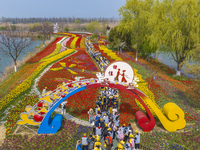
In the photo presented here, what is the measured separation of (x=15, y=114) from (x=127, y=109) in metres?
9.79

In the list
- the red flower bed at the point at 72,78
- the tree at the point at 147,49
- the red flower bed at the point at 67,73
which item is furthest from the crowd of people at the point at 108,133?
the tree at the point at 147,49

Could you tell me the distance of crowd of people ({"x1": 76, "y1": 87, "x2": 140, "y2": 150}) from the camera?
8.88m

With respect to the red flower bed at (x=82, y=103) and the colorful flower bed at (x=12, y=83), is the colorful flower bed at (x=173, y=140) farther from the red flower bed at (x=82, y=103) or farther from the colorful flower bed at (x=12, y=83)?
the colorful flower bed at (x=12, y=83)

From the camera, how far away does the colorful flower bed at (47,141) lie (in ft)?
32.0

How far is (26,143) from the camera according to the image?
9.98 m

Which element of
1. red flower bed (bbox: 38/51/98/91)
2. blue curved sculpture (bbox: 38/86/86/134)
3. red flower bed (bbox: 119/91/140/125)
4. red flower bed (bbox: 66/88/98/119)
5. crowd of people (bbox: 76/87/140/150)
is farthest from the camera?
red flower bed (bbox: 38/51/98/91)

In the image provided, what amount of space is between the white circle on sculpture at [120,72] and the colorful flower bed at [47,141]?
455cm

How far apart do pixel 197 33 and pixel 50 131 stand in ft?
72.8

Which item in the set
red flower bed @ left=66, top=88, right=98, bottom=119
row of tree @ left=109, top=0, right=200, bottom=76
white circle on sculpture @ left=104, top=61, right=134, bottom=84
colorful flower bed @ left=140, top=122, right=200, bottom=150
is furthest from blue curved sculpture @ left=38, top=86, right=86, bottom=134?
row of tree @ left=109, top=0, right=200, bottom=76

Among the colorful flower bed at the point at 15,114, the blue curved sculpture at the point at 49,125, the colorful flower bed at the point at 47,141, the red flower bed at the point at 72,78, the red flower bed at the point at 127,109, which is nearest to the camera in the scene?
the colorful flower bed at the point at 47,141

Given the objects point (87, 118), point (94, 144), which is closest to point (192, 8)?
point (87, 118)

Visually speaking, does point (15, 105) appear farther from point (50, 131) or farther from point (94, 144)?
point (94, 144)

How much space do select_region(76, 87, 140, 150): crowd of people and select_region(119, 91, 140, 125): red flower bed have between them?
1.06m

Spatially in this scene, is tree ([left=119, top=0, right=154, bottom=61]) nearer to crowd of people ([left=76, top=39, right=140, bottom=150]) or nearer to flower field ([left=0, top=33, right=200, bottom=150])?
flower field ([left=0, top=33, right=200, bottom=150])
